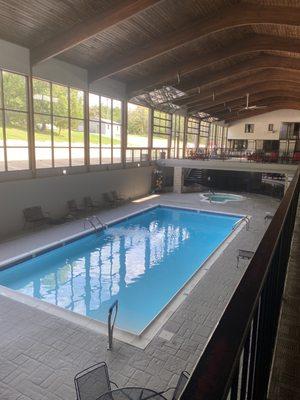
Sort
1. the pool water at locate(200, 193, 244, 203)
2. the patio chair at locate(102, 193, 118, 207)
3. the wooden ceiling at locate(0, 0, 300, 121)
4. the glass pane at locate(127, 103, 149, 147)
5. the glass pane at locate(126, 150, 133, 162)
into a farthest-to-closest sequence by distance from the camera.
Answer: the pool water at locate(200, 193, 244, 203) → the glass pane at locate(127, 103, 149, 147) → the glass pane at locate(126, 150, 133, 162) → the patio chair at locate(102, 193, 118, 207) → the wooden ceiling at locate(0, 0, 300, 121)

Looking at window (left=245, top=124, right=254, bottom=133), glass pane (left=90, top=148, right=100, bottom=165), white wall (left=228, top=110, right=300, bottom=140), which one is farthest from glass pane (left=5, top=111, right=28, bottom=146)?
window (left=245, top=124, right=254, bottom=133)

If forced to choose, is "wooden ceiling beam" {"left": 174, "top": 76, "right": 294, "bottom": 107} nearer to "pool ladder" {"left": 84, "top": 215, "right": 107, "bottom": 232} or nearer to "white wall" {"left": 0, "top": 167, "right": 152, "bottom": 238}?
"white wall" {"left": 0, "top": 167, "right": 152, "bottom": 238}

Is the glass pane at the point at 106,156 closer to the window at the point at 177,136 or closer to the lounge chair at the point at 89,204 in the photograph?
the lounge chair at the point at 89,204

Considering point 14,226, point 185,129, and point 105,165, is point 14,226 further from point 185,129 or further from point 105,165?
point 185,129

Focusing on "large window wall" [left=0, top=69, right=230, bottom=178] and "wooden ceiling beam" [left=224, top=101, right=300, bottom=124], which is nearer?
"large window wall" [left=0, top=69, right=230, bottom=178]

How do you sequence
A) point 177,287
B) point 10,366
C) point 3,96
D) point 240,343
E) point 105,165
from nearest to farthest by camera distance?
point 240,343 < point 10,366 < point 177,287 < point 3,96 < point 105,165

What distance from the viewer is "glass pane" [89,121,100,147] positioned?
44.2ft

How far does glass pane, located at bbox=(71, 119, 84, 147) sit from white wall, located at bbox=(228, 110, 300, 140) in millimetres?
21322

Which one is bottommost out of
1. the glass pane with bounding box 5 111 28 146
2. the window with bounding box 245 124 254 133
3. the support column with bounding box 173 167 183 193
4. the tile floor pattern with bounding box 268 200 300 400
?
the support column with bounding box 173 167 183 193

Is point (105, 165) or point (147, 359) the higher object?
point (105, 165)

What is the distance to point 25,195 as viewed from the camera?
10.4 m

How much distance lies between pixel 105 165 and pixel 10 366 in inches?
441

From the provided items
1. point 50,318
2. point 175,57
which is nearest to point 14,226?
point 50,318

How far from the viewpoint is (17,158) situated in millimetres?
10328
